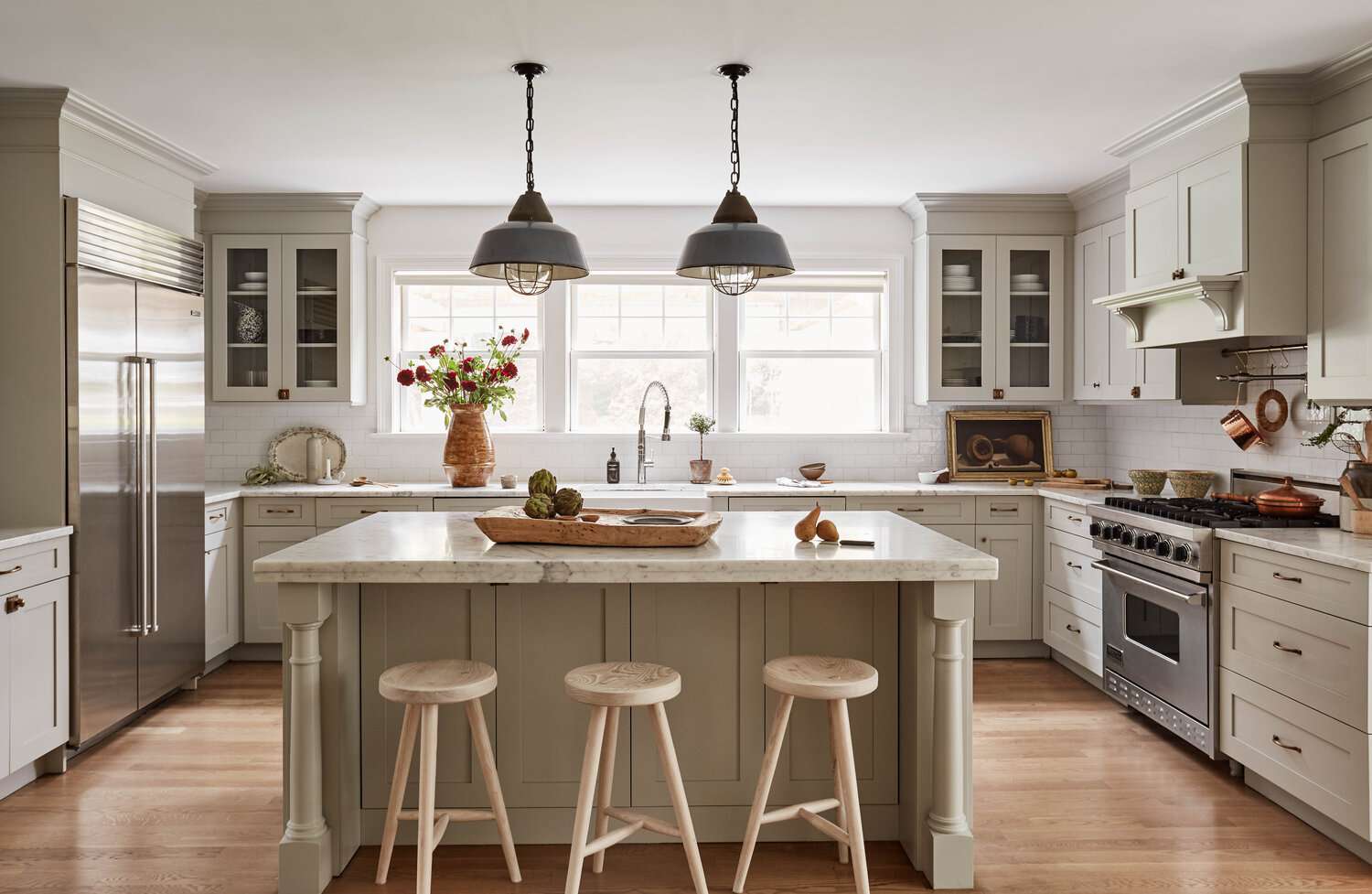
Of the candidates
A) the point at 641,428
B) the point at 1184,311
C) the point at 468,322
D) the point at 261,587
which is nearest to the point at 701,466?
the point at 641,428

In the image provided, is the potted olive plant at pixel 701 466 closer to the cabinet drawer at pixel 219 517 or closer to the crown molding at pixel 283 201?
the crown molding at pixel 283 201

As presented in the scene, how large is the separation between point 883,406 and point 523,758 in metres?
3.68

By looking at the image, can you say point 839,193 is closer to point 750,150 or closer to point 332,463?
point 750,150

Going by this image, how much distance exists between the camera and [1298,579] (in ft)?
10.2

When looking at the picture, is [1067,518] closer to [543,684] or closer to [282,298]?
[543,684]

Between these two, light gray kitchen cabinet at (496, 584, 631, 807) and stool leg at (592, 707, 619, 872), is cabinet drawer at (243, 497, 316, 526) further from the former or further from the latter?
stool leg at (592, 707, 619, 872)

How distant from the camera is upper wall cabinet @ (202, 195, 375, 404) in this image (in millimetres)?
5453

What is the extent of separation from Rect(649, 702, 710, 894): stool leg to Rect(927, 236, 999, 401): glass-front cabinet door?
3543mm

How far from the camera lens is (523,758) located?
9.86 ft

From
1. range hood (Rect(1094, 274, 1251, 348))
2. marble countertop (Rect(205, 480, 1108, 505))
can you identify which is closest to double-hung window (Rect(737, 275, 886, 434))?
marble countertop (Rect(205, 480, 1108, 505))

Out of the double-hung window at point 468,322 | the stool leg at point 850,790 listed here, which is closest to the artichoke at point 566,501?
the stool leg at point 850,790

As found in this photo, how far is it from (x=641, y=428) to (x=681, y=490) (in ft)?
1.81

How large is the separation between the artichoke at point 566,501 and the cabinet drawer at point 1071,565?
2.84 meters

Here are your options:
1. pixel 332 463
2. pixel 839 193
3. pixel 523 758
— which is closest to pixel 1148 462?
pixel 839 193
